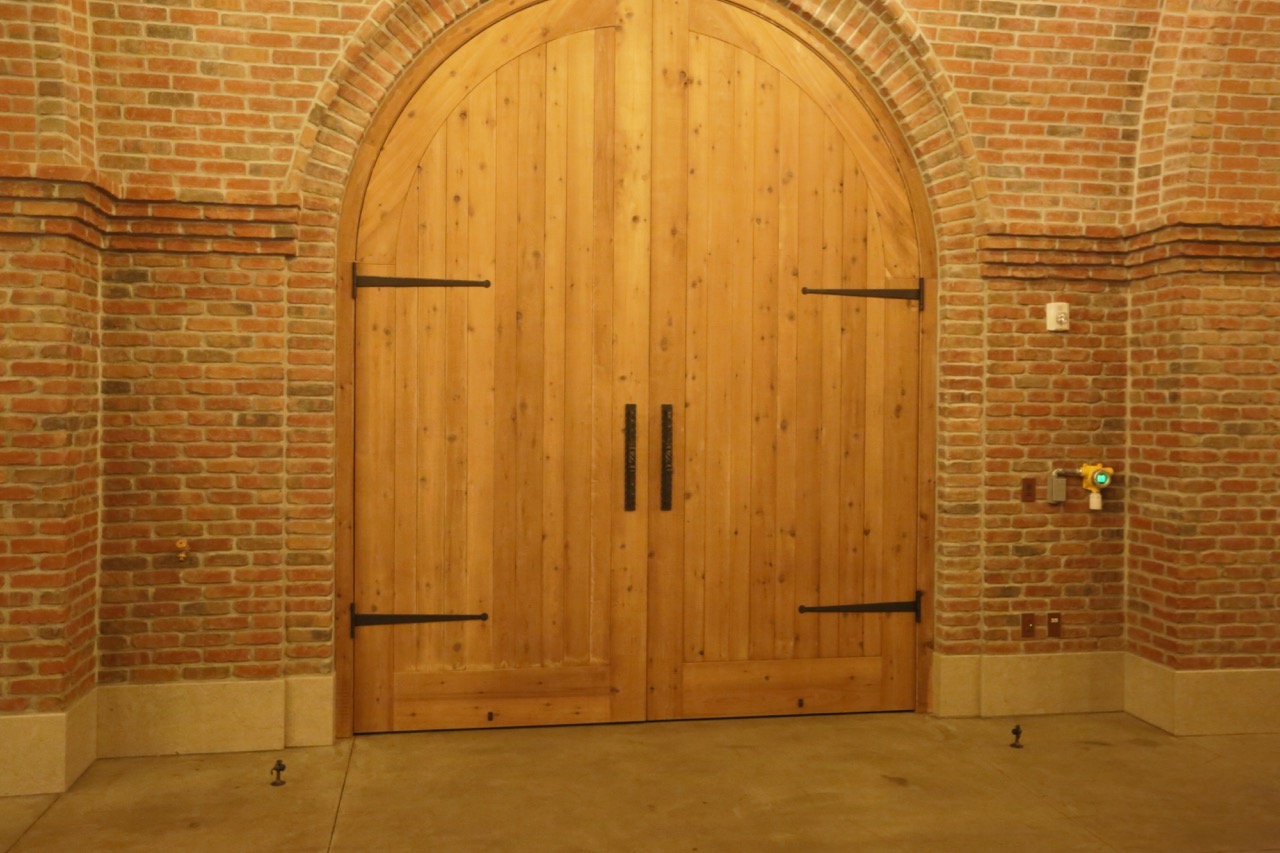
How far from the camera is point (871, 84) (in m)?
4.94

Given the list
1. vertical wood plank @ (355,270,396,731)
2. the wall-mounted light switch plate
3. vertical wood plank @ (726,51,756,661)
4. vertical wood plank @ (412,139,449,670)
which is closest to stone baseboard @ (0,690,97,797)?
vertical wood plank @ (355,270,396,731)

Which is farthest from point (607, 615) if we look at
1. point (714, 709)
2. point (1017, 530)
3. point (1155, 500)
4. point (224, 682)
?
point (1155, 500)

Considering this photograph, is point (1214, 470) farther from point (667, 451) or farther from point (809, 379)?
point (667, 451)

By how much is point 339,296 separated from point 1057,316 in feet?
10.4

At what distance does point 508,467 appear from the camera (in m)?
4.75

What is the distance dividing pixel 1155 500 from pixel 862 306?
1.59m

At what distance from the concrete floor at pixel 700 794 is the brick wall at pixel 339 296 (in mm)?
433

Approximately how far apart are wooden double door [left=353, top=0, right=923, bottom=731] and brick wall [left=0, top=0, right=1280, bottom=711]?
248 mm

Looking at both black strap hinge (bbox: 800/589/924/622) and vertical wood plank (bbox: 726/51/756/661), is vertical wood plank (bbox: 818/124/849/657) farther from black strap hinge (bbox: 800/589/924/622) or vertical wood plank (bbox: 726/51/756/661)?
vertical wood plank (bbox: 726/51/756/661)

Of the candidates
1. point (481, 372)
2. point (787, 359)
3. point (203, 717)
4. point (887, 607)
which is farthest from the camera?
point (887, 607)

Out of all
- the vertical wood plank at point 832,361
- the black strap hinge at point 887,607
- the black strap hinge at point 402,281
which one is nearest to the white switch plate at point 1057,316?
the vertical wood plank at point 832,361

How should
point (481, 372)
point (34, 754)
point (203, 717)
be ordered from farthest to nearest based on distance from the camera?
point (481, 372) → point (203, 717) → point (34, 754)

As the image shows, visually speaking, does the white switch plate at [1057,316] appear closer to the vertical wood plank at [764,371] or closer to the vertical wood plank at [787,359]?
the vertical wood plank at [787,359]

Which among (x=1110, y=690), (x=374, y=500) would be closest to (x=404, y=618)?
(x=374, y=500)
